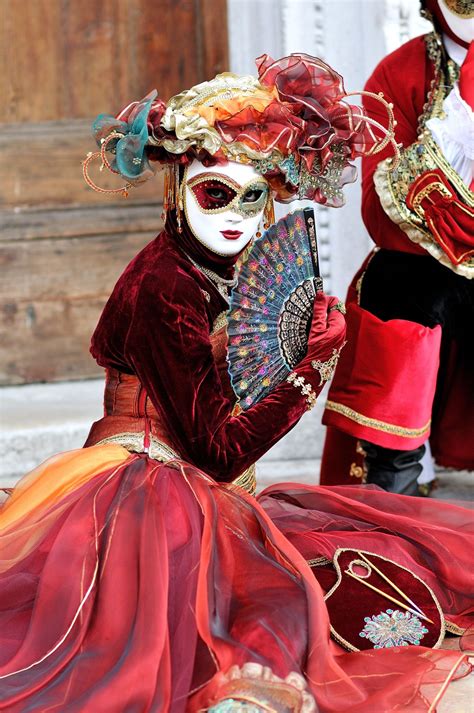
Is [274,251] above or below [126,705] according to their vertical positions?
above

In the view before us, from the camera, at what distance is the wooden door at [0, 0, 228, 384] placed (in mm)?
4000

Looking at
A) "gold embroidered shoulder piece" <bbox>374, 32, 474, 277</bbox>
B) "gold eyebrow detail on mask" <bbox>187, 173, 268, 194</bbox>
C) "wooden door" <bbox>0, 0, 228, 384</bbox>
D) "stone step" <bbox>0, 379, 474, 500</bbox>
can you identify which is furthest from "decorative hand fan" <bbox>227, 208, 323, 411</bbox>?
"wooden door" <bbox>0, 0, 228, 384</bbox>

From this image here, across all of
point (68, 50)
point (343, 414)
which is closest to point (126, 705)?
point (343, 414)

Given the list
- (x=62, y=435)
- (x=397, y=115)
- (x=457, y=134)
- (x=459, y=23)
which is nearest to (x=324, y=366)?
(x=457, y=134)

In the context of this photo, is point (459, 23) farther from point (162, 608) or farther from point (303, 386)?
point (162, 608)

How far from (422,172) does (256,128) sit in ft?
2.30

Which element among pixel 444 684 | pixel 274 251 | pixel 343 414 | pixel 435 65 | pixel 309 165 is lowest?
pixel 444 684


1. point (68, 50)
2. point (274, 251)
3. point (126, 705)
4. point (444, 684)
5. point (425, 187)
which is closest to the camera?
point (126, 705)

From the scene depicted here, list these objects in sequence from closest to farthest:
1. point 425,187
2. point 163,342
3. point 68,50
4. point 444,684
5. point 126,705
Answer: point 126,705, point 444,684, point 163,342, point 425,187, point 68,50

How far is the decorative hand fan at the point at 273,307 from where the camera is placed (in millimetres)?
2289

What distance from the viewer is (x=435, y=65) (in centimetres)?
288

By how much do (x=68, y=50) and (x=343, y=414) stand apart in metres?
1.80

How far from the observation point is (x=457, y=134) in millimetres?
2719

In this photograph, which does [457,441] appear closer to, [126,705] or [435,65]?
[435,65]
